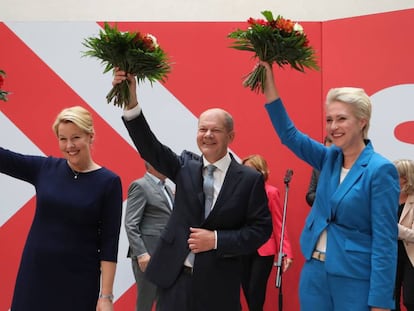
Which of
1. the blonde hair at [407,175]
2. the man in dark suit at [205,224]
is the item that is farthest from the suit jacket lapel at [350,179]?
the blonde hair at [407,175]

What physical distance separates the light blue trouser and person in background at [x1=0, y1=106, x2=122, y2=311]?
85 cm

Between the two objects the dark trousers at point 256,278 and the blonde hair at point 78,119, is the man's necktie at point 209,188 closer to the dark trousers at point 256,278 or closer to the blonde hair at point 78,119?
the blonde hair at point 78,119

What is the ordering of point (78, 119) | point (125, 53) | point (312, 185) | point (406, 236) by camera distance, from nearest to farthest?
point (125, 53) → point (78, 119) → point (406, 236) → point (312, 185)

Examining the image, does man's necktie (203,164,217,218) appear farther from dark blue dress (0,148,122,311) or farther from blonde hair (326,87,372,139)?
blonde hair (326,87,372,139)

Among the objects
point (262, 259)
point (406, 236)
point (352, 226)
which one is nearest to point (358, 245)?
point (352, 226)

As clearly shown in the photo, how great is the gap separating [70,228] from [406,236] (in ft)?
8.09

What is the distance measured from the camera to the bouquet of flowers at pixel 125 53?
250cm

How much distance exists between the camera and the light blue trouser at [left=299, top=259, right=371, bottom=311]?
7.72ft

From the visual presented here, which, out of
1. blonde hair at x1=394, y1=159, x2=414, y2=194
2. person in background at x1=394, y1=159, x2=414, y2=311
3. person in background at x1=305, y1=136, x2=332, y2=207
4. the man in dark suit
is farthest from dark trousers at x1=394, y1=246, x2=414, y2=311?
the man in dark suit

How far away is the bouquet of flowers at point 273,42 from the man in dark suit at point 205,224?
1.02ft

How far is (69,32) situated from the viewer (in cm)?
550

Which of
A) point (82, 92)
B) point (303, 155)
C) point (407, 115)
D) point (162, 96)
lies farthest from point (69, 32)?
point (303, 155)

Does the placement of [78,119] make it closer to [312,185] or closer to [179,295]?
[179,295]

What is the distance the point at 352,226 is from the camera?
7.86 feet
